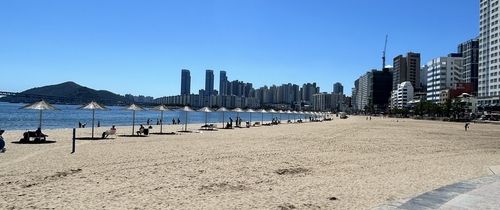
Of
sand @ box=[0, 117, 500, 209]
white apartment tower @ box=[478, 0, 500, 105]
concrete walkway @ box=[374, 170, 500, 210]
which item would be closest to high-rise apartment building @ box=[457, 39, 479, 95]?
white apartment tower @ box=[478, 0, 500, 105]

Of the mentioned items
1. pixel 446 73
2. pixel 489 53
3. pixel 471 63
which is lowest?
pixel 446 73

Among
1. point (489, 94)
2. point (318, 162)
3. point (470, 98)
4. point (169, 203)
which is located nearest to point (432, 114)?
point (470, 98)

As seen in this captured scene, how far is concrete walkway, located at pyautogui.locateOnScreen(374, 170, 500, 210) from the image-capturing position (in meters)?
7.60

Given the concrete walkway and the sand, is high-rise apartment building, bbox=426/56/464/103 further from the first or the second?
the concrete walkway

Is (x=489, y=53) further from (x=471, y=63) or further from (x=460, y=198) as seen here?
(x=460, y=198)

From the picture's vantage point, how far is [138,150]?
2025 centimetres

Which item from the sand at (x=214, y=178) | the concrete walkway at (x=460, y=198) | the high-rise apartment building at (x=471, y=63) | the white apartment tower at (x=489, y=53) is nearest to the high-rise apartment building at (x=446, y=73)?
the high-rise apartment building at (x=471, y=63)

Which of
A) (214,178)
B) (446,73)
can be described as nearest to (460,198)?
(214,178)

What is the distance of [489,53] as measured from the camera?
123125 millimetres

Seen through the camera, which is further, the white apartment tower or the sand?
the white apartment tower

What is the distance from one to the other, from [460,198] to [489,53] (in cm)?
13086

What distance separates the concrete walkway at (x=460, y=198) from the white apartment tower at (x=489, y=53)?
120142 millimetres

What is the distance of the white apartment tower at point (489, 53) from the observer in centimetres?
11794

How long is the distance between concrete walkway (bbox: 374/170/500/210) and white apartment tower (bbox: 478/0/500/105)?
120 m
